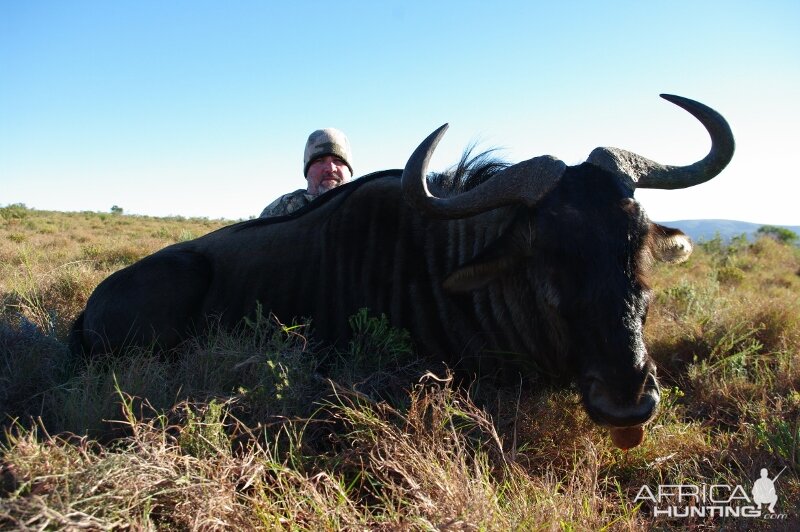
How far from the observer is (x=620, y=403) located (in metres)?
2.24

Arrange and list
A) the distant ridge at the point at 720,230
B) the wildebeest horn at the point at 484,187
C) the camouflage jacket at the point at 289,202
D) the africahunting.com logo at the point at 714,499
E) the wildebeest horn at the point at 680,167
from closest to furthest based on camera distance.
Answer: the africahunting.com logo at the point at 714,499 → the wildebeest horn at the point at 484,187 → the wildebeest horn at the point at 680,167 → the camouflage jacket at the point at 289,202 → the distant ridge at the point at 720,230

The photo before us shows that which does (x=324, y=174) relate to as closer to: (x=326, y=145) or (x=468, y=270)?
(x=326, y=145)

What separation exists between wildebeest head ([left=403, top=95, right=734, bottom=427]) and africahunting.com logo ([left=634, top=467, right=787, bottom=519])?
335 millimetres

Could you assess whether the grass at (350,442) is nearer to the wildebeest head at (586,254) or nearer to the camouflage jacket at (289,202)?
the wildebeest head at (586,254)

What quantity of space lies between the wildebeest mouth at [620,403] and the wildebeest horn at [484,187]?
1.01 metres

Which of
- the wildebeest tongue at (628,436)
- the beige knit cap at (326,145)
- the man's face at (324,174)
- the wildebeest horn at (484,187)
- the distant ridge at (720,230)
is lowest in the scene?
the distant ridge at (720,230)

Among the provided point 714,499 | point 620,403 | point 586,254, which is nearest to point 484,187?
point 586,254

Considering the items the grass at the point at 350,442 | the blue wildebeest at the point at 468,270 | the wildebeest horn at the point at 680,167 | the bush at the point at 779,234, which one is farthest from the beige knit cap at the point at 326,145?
the bush at the point at 779,234

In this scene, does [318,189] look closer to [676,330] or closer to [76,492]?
[676,330]

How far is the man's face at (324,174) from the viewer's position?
6242mm

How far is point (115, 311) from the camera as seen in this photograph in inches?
137

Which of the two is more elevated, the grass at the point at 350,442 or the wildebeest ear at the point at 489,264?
the wildebeest ear at the point at 489,264

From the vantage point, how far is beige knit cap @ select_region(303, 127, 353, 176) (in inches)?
244

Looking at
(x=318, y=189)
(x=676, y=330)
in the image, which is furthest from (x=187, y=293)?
(x=676, y=330)
